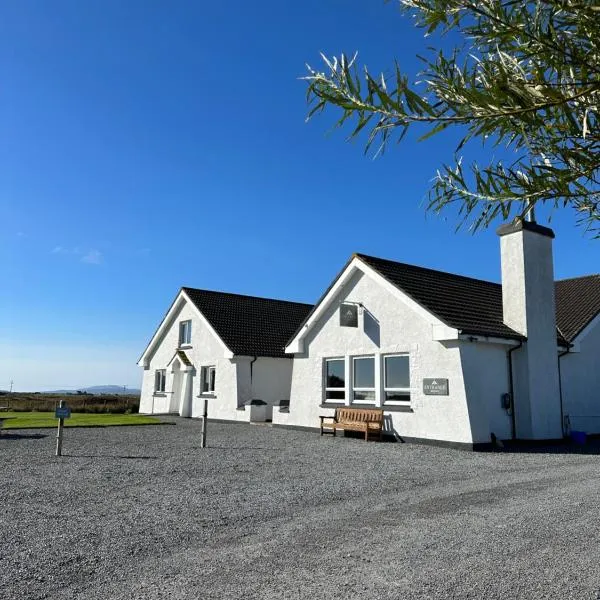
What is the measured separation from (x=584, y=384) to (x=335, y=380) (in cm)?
838


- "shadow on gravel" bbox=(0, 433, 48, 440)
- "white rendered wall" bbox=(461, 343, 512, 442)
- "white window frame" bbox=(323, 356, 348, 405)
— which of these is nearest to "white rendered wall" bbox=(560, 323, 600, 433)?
"white rendered wall" bbox=(461, 343, 512, 442)

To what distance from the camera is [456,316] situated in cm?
1684

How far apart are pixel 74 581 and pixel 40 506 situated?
333 cm

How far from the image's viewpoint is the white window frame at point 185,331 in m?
29.2

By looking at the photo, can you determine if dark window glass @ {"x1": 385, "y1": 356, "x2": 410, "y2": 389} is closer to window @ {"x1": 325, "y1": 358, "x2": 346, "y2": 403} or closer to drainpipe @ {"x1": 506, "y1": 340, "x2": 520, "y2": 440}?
window @ {"x1": 325, "y1": 358, "x2": 346, "y2": 403}

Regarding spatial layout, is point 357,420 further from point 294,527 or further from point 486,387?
point 294,527

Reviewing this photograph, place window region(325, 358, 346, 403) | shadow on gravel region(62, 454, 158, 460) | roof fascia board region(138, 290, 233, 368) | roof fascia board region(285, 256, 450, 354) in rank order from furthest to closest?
roof fascia board region(138, 290, 233, 368) → window region(325, 358, 346, 403) → roof fascia board region(285, 256, 450, 354) → shadow on gravel region(62, 454, 158, 460)

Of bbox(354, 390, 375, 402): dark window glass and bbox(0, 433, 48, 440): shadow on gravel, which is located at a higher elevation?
bbox(354, 390, 375, 402): dark window glass

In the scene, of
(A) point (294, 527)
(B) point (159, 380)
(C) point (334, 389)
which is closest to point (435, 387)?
(C) point (334, 389)

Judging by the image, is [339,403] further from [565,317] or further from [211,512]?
[211,512]

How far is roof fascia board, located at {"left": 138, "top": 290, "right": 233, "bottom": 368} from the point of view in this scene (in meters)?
26.0

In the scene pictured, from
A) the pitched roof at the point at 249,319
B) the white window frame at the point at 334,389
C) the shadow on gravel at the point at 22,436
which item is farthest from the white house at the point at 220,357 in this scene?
the shadow on gravel at the point at 22,436

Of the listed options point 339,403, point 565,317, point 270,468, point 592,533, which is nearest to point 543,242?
point 565,317

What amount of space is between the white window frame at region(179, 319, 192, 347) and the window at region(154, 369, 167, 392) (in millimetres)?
2590
